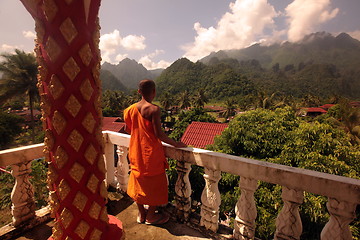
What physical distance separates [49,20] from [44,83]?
0.36 meters

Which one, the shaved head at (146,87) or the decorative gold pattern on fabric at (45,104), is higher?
the shaved head at (146,87)

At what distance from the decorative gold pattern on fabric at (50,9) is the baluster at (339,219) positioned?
7.99 feet

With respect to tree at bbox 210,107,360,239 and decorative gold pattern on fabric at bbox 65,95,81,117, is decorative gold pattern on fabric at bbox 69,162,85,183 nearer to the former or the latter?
decorative gold pattern on fabric at bbox 65,95,81,117

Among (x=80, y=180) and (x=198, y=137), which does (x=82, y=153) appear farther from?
(x=198, y=137)

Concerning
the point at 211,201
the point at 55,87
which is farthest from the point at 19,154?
the point at 211,201

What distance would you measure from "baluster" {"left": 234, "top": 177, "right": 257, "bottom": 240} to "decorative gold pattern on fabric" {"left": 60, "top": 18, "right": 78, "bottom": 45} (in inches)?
75.2

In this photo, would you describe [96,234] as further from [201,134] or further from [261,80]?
[261,80]

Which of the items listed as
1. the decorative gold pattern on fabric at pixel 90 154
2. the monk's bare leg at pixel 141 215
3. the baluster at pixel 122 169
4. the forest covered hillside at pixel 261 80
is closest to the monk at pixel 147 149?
the monk's bare leg at pixel 141 215

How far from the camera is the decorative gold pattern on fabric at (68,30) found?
3.33 feet

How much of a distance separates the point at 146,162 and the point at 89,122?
109 centimetres

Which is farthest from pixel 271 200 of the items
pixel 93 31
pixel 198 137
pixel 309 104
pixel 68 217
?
pixel 309 104

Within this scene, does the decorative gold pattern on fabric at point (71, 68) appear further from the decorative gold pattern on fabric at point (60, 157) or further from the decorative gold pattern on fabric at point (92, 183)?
the decorative gold pattern on fabric at point (92, 183)

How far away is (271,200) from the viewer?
5156 mm

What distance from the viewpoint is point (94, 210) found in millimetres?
1354
